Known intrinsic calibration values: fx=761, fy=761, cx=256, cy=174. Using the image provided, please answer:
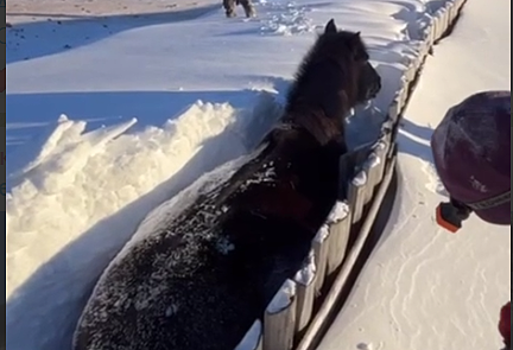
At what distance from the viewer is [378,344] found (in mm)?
3191

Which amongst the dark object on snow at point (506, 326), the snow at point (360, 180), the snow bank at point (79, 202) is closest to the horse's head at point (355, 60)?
the snow bank at point (79, 202)

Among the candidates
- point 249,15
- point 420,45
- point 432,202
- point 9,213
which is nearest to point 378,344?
point 432,202

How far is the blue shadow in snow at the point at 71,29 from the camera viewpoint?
13.1 meters

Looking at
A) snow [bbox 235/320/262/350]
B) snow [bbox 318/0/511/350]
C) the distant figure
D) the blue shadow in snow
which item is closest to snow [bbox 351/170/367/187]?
snow [bbox 318/0/511/350]

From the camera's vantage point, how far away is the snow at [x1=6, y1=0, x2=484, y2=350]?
367 centimetres

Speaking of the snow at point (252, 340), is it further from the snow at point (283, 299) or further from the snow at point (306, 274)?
the snow at point (306, 274)

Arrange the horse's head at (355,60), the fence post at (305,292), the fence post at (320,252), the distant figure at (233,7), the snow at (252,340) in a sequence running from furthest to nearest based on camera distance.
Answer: the distant figure at (233,7), the horse's head at (355,60), the fence post at (320,252), the fence post at (305,292), the snow at (252,340)

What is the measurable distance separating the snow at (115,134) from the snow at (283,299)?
3.18ft

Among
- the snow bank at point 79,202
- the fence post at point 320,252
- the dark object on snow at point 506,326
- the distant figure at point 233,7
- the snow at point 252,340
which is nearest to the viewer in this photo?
the dark object on snow at point 506,326

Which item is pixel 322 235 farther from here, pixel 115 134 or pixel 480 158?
pixel 115 134

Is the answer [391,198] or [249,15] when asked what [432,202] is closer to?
[391,198]

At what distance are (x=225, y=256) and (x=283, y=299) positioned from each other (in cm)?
95

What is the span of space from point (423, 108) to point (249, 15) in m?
6.25

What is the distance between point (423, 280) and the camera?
12.1 feet
